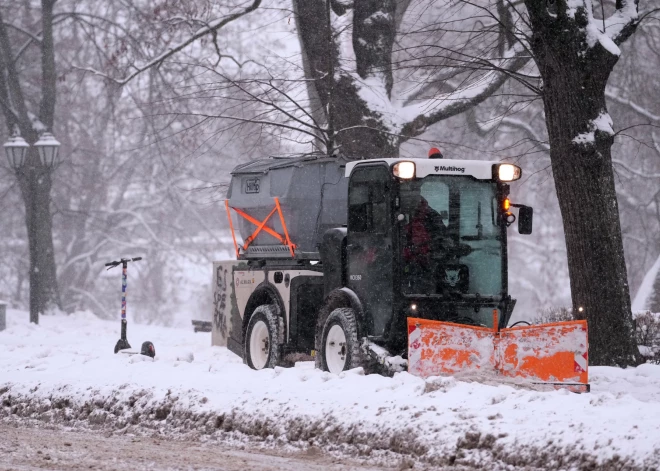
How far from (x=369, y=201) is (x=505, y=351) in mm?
2194

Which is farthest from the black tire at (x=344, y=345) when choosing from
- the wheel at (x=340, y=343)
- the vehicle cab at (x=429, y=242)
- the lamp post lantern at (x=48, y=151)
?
the lamp post lantern at (x=48, y=151)

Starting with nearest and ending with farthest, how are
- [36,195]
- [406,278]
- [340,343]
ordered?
[406,278], [340,343], [36,195]

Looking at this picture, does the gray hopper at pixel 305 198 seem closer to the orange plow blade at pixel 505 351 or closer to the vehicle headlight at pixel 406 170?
the vehicle headlight at pixel 406 170

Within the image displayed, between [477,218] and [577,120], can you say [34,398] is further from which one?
[577,120]

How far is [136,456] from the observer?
7680mm

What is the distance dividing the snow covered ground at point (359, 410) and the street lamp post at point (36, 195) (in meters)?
12.0

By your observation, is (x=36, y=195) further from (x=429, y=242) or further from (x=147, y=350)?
(x=429, y=242)

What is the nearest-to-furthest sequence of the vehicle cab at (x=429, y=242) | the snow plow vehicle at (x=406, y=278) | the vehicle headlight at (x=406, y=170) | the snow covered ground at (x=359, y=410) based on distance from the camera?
the snow covered ground at (x=359, y=410) → the snow plow vehicle at (x=406, y=278) → the vehicle headlight at (x=406, y=170) → the vehicle cab at (x=429, y=242)

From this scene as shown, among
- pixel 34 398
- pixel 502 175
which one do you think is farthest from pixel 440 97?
pixel 34 398

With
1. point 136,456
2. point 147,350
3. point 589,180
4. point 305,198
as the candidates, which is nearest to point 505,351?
point 305,198

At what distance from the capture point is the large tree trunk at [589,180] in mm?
13266

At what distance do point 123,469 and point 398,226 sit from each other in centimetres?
480

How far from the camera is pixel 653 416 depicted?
7.07 m

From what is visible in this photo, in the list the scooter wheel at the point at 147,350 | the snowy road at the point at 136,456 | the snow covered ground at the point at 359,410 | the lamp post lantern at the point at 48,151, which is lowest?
the snowy road at the point at 136,456
